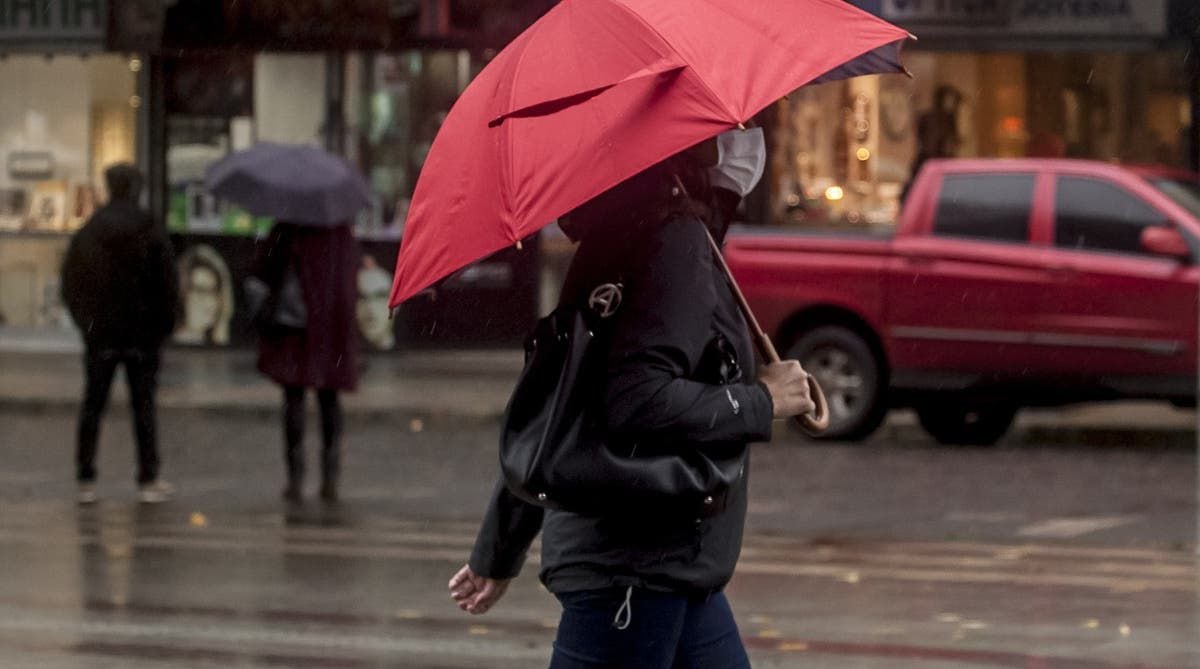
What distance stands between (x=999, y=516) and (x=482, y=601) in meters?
8.20

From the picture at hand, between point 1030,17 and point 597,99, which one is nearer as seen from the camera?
point 597,99

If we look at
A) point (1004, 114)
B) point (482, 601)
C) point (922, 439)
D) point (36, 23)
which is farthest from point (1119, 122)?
point (482, 601)

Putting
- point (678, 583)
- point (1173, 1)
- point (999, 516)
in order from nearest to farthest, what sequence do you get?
point (678, 583), point (999, 516), point (1173, 1)

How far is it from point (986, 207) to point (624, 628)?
40.6 ft

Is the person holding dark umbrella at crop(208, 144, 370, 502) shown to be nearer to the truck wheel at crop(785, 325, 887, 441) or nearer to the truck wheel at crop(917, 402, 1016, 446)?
the truck wheel at crop(785, 325, 887, 441)

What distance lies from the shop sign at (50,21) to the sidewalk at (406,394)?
288cm

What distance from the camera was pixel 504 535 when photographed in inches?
173

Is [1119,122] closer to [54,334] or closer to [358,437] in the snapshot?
[358,437]

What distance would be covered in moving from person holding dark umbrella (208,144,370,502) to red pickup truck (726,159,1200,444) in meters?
4.19

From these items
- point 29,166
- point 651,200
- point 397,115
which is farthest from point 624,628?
point 29,166

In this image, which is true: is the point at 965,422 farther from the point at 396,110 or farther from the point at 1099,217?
the point at 396,110

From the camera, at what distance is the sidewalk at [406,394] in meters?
17.8

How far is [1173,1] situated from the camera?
21656 millimetres

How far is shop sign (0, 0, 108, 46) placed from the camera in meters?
23.8
